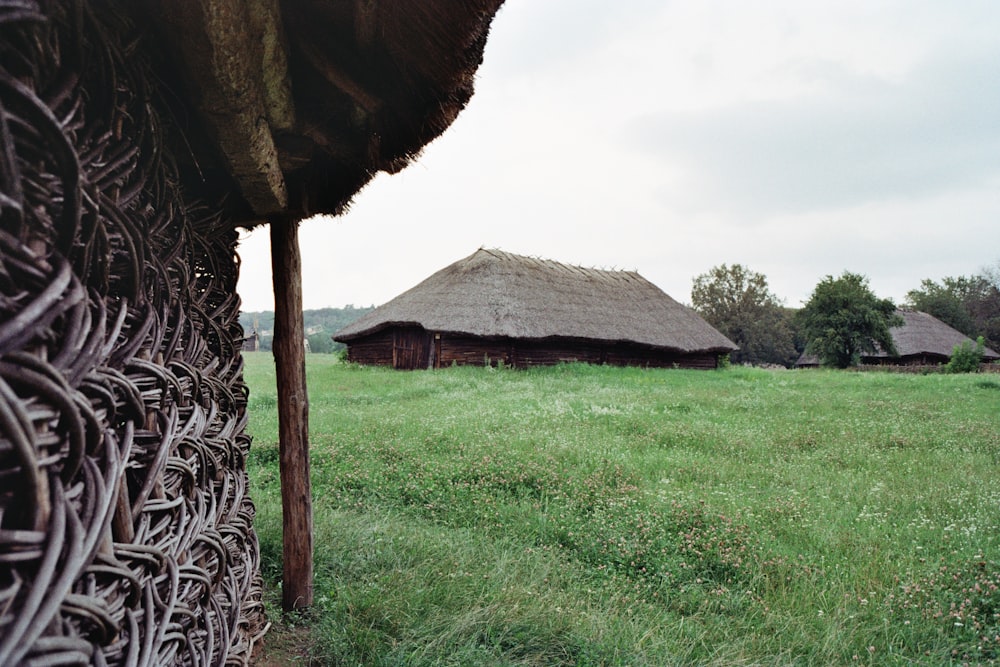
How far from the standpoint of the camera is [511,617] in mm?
2715

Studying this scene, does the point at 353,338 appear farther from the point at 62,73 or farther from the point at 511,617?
Result: the point at 62,73

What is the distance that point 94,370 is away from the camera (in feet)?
3.05

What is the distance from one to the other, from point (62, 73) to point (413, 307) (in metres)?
19.7

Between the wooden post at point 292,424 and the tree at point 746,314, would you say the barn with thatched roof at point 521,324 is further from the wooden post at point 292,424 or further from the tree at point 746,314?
the tree at point 746,314

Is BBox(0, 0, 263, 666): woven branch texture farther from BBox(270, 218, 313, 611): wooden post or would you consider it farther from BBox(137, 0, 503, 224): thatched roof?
BBox(270, 218, 313, 611): wooden post

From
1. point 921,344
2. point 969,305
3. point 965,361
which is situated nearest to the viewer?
point 965,361

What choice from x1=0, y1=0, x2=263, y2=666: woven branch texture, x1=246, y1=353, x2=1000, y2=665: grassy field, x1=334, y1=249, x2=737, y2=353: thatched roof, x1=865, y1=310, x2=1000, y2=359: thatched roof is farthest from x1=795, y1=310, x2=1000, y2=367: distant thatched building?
x1=0, y1=0, x2=263, y2=666: woven branch texture

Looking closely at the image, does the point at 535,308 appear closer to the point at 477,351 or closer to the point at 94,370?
the point at 477,351

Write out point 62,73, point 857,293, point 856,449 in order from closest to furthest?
point 62,73, point 856,449, point 857,293

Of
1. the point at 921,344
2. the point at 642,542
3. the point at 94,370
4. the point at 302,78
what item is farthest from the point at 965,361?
the point at 94,370

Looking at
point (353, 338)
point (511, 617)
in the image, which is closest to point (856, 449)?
point (511, 617)

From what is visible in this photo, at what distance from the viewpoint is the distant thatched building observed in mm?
35125

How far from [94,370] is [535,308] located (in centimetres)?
1974

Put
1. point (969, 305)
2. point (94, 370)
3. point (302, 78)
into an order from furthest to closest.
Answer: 1. point (969, 305)
2. point (302, 78)
3. point (94, 370)
